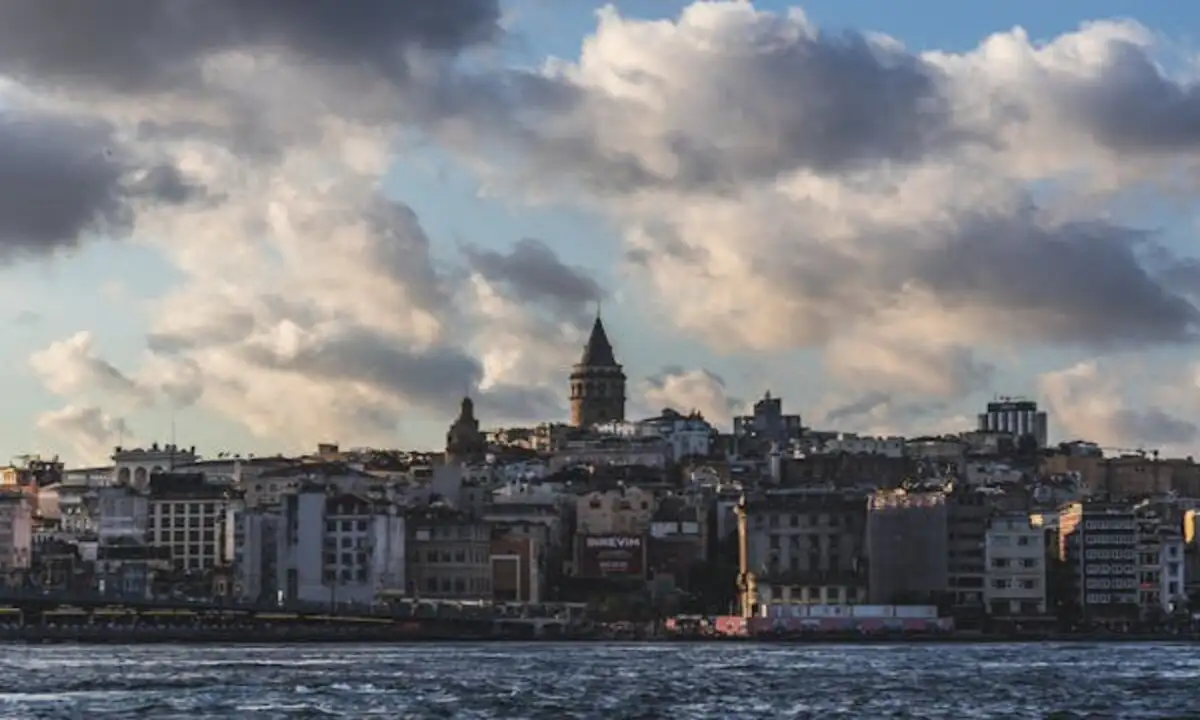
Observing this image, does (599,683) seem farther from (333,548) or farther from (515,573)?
(515,573)

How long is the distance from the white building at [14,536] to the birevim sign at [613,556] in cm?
3175

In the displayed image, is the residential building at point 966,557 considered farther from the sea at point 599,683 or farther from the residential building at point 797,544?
the sea at point 599,683

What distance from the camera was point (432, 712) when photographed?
65.8 metres

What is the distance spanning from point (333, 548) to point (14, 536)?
25619 mm

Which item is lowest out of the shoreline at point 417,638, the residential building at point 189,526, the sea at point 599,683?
the sea at point 599,683

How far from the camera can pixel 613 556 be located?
515ft

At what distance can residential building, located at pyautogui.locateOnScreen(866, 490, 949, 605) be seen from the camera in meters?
141

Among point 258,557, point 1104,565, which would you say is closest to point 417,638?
point 258,557

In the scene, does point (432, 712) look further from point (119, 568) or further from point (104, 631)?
point (119, 568)

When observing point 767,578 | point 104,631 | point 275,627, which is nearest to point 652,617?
point 767,578

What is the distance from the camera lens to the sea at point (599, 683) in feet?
219

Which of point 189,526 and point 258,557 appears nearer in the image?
point 258,557

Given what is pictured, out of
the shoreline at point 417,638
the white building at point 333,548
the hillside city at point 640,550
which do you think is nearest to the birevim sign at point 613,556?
the hillside city at point 640,550

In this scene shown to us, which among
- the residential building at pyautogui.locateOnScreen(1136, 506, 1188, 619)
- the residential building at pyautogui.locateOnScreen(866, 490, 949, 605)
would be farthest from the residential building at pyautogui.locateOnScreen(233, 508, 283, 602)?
the residential building at pyautogui.locateOnScreen(1136, 506, 1188, 619)
